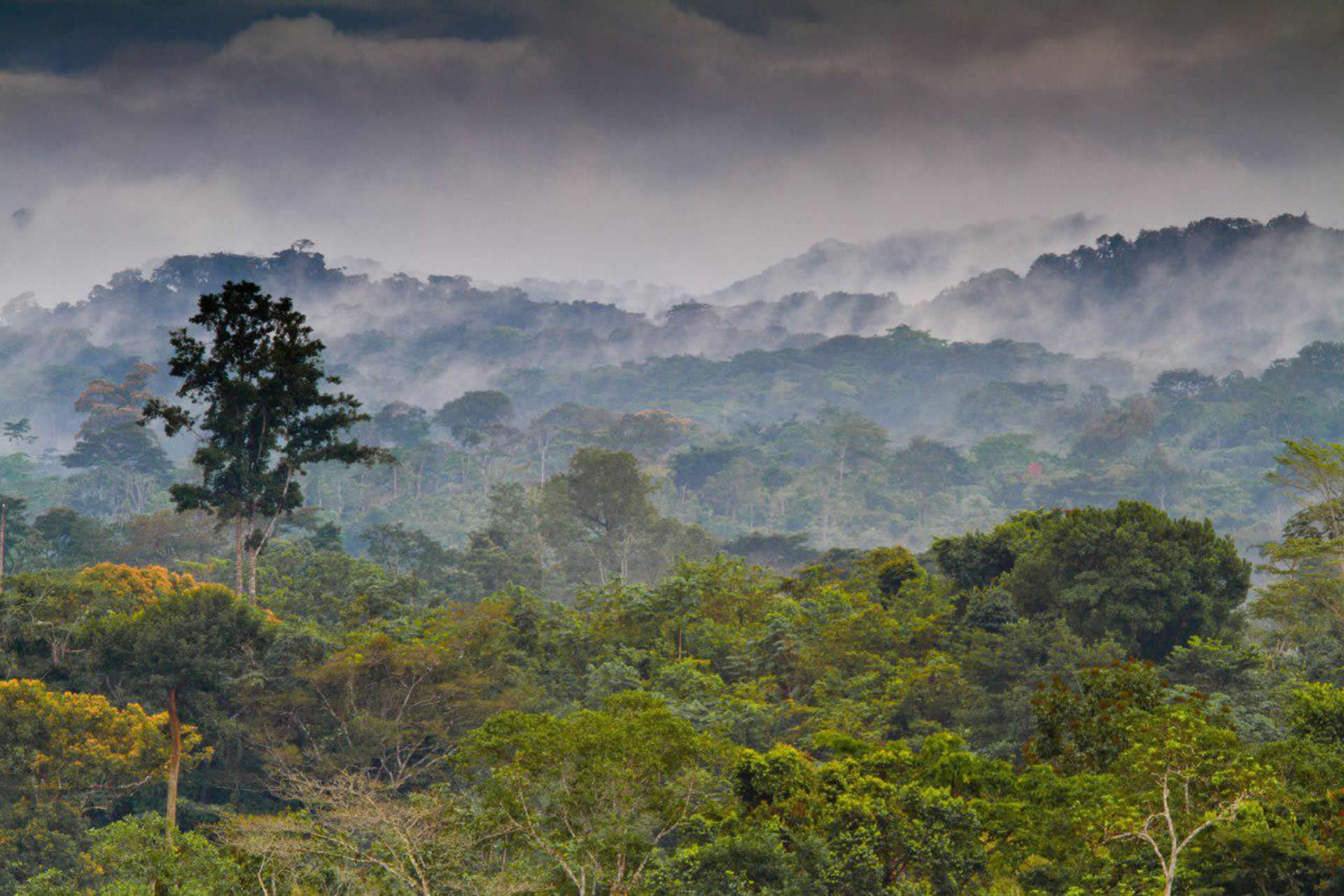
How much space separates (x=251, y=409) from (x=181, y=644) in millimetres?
8103

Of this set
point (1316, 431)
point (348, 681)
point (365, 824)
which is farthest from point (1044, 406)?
point (365, 824)

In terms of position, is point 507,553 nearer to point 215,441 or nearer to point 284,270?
point 215,441

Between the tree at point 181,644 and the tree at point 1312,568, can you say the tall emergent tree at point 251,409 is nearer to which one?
the tree at point 181,644

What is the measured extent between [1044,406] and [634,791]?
10170 cm

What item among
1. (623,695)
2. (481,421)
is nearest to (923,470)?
(481,421)

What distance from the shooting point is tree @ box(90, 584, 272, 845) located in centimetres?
2670

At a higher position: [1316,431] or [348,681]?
[1316,431]

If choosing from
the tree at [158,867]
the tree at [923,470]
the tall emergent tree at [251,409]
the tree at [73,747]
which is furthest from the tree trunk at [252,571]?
the tree at [923,470]

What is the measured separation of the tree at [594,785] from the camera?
17.5 meters

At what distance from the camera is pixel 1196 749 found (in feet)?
56.2

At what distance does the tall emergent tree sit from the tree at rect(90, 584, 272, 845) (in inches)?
149

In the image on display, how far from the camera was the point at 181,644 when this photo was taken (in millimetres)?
26688

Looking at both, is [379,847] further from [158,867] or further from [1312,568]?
[1312,568]

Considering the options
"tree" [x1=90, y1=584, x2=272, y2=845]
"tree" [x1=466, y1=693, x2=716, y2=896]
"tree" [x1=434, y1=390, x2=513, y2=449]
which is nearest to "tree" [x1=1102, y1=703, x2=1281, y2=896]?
"tree" [x1=466, y1=693, x2=716, y2=896]
